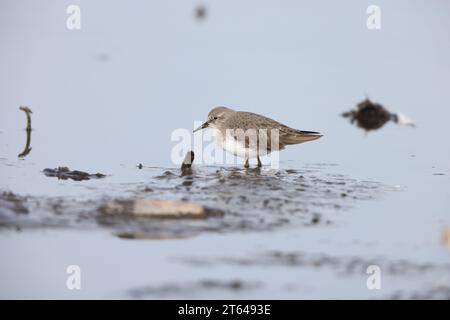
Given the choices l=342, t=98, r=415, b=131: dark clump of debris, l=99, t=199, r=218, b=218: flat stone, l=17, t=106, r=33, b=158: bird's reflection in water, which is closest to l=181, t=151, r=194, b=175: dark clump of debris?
l=17, t=106, r=33, b=158: bird's reflection in water

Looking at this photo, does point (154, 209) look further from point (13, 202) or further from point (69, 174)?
point (69, 174)

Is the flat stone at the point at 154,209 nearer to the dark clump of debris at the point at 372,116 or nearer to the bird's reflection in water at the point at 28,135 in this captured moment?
the bird's reflection in water at the point at 28,135

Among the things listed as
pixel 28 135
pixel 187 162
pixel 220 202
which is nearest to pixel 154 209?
pixel 220 202

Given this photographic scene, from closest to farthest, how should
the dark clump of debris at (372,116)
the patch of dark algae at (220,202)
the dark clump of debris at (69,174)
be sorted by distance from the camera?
1. the patch of dark algae at (220,202)
2. the dark clump of debris at (69,174)
3. the dark clump of debris at (372,116)

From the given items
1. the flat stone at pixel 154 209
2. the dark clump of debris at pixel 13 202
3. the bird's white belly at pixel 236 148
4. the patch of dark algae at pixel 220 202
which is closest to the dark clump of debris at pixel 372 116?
the patch of dark algae at pixel 220 202

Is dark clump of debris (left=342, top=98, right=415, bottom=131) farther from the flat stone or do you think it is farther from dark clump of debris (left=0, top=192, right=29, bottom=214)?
dark clump of debris (left=0, top=192, right=29, bottom=214)

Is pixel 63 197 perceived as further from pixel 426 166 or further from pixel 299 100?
pixel 299 100
